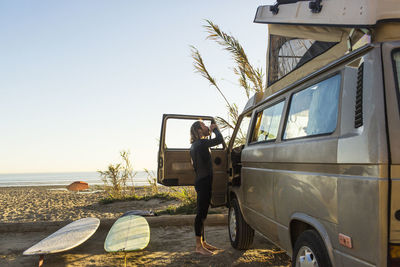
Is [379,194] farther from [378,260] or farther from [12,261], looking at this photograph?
[12,261]

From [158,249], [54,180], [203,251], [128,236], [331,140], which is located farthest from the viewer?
[54,180]

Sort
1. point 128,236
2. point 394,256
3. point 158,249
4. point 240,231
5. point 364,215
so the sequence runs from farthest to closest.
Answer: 1. point 158,249
2. point 128,236
3. point 240,231
4. point 364,215
5. point 394,256

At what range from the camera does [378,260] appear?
71.1 inches

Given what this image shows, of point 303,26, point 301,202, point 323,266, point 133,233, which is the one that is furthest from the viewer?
point 133,233

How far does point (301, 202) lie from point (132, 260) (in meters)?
2.88

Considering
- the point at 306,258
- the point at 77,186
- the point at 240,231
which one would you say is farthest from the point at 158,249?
the point at 77,186

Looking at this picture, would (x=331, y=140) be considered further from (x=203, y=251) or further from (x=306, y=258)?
(x=203, y=251)

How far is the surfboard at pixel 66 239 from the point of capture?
13.9 ft

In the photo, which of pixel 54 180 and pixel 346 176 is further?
pixel 54 180

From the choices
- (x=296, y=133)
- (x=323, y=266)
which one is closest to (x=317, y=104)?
(x=296, y=133)

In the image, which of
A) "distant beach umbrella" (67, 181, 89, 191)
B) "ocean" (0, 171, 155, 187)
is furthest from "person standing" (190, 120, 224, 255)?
"ocean" (0, 171, 155, 187)

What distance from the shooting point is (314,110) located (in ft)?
8.91

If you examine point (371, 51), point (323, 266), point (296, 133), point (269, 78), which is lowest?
point (323, 266)

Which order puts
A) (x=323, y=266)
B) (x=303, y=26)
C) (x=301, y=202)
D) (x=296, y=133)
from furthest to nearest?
(x=303, y=26) < (x=296, y=133) < (x=301, y=202) < (x=323, y=266)
